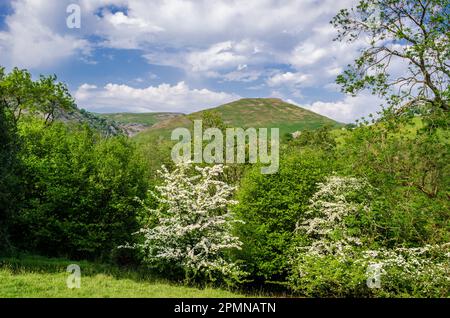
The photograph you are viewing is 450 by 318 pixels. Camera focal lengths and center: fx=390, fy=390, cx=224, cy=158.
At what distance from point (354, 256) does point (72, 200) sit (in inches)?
826

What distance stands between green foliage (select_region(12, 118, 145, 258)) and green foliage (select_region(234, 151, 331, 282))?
378 inches

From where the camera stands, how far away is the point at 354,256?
20828 mm

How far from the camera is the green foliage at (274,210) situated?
2584cm

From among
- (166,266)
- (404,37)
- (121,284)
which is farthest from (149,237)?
(404,37)

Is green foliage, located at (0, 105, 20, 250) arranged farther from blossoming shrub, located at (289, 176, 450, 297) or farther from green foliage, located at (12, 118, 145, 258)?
blossoming shrub, located at (289, 176, 450, 297)

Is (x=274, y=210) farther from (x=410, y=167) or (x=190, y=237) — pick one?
(x=410, y=167)

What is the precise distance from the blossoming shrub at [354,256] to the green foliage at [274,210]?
877 millimetres

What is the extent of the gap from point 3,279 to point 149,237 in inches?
358

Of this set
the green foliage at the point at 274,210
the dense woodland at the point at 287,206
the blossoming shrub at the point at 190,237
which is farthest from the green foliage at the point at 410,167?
the blossoming shrub at the point at 190,237

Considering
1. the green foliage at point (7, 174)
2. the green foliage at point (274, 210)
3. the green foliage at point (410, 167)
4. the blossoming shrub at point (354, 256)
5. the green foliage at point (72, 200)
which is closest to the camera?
the green foliage at point (410, 167)

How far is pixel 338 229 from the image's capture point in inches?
890

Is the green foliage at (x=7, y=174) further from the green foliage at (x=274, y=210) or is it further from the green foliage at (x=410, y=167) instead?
the green foliage at (x=410, y=167)

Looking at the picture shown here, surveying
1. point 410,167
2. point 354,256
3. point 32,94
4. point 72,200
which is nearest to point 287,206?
point 354,256

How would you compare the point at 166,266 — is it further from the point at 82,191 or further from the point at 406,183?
the point at 406,183
